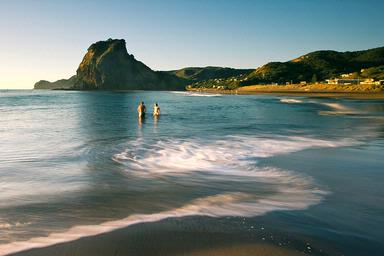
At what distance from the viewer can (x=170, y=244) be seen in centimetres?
648

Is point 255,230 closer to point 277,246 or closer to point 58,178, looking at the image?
point 277,246

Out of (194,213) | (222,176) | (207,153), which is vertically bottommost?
(207,153)

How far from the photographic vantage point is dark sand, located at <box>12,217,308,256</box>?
616 cm

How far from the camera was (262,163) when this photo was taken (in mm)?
14648

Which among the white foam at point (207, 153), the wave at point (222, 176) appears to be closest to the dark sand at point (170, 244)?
the wave at point (222, 176)

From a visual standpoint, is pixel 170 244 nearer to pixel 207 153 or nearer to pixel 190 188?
pixel 190 188

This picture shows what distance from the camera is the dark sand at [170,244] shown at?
20.2 feet

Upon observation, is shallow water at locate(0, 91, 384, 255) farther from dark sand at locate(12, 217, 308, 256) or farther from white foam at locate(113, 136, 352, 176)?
dark sand at locate(12, 217, 308, 256)

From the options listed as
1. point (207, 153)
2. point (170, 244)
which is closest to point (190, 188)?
point (170, 244)

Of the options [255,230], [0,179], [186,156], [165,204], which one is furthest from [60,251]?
[186,156]

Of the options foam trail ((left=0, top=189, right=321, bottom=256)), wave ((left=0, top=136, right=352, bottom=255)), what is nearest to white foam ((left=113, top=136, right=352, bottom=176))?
wave ((left=0, top=136, right=352, bottom=255))

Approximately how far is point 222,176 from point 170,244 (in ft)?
19.6

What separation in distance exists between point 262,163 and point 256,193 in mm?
4762

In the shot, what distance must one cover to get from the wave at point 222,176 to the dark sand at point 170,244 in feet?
1.17
